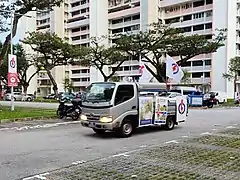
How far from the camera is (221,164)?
23.3ft

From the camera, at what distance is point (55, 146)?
9625 millimetres

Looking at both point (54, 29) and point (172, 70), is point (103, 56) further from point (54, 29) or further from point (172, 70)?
point (54, 29)

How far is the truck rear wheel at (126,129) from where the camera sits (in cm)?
1132

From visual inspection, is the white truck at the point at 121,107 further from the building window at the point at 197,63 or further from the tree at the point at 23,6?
the building window at the point at 197,63

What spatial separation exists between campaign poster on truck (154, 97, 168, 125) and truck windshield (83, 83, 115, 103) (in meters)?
2.25

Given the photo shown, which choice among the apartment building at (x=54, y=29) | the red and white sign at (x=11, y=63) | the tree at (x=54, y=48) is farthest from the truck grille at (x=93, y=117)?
the apartment building at (x=54, y=29)

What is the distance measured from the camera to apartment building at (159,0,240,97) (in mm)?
54153

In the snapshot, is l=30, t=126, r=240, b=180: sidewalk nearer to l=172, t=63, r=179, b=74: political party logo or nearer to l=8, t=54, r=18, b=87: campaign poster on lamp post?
Result: l=172, t=63, r=179, b=74: political party logo

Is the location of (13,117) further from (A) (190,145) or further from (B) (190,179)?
(B) (190,179)

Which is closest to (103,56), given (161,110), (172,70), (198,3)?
(198,3)

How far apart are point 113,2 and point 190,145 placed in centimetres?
6983

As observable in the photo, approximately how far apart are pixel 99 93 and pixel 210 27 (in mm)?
49460

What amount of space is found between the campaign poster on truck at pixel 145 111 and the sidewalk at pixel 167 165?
276 centimetres

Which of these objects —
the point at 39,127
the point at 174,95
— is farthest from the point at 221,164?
the point at 39,127
